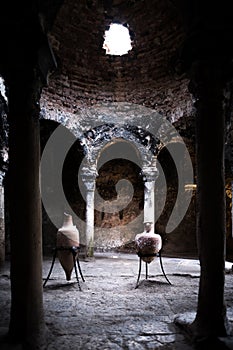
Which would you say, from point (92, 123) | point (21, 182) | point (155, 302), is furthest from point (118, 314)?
point (92, 123)

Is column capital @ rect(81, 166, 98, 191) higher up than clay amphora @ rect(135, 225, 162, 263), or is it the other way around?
column capital @ rect(81, 166, 98, 191)

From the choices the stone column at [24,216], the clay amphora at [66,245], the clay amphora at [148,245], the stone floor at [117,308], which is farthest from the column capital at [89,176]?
the stone column at [24,216]

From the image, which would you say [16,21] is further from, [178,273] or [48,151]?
[48,151]

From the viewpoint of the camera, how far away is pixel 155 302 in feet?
14.3

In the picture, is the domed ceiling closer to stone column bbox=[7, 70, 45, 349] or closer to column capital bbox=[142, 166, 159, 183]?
column capital bbox=[142, 166, 159, 183]

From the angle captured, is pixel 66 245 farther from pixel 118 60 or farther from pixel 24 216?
pixel 118 60

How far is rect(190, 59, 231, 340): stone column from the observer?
2.70 meters

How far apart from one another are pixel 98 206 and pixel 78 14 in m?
6.27

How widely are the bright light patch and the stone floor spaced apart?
601 cm

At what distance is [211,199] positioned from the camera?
2.75m

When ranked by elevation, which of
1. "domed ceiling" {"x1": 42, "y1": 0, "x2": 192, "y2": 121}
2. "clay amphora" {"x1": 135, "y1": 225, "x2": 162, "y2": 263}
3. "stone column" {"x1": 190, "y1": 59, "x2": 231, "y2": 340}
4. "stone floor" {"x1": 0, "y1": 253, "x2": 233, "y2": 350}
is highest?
"domed ceiling" {"x1": 42, "y1": 0, "x2": 192, "y2": 121}

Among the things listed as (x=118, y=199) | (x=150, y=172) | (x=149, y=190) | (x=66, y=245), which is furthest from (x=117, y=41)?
(x=66, y=245)

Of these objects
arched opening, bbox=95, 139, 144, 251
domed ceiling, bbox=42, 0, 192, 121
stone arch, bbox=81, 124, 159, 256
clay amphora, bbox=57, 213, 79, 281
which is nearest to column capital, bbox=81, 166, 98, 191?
stone arch, bbox=81, 124, 159, 256

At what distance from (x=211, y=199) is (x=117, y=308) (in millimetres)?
2184
